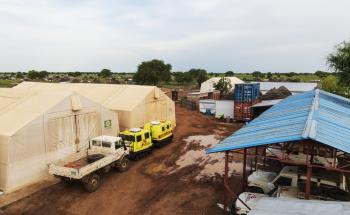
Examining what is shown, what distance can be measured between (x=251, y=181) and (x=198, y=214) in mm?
3565

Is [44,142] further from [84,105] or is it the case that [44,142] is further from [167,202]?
[167,202]

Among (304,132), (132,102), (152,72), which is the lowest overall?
(132,102)

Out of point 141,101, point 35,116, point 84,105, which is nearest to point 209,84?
point 141,101

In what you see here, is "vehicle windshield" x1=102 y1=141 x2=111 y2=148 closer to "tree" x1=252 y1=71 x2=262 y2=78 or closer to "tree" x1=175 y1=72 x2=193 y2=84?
"tree" x1=175 y1=72 x2=193 y2=84

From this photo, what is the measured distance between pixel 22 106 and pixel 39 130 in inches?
126

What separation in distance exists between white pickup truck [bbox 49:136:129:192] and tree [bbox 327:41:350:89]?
31916 mm

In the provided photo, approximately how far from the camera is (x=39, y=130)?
17.9 m

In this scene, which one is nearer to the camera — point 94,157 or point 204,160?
point 94,157

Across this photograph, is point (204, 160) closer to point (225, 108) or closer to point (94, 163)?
point (94, 163)

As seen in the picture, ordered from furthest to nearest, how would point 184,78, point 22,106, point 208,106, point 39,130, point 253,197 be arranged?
point 184,78, point 208,106, point 22,106, point 39,130, point 253,197

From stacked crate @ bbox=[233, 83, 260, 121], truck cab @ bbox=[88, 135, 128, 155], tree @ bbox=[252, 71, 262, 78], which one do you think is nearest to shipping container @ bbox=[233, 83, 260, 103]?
stacked crate @ bbox=[233, 83, 260, 121]

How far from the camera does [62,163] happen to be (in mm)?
18906

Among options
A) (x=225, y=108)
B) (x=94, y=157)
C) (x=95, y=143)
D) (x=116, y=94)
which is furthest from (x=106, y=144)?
(x=225, y=108)

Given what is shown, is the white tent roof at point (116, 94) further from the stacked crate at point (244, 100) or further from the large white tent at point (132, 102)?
the stacked crate at point (244, 100)
